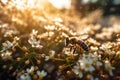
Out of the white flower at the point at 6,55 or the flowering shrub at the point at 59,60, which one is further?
the white flower at the point at 6,55

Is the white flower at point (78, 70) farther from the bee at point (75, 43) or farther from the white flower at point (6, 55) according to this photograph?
the white flower at point (6, 55)

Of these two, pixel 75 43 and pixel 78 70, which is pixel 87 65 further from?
pixel 75 43

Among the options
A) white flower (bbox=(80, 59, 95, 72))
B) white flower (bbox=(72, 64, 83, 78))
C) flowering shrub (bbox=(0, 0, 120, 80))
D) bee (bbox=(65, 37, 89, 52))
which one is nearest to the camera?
white flower (bbox=(80, 59, 95, 72))

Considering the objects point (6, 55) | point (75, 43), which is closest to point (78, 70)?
point (75, 43)

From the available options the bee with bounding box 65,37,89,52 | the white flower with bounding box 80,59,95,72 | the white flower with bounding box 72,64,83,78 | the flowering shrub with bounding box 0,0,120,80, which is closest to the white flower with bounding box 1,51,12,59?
the flowering shrub with bounding box 0,0,120,80

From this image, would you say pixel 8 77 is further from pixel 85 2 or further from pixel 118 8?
pixel 118 8

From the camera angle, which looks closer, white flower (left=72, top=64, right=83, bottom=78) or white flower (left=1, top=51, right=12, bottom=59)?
white flower (left=72, top=64, right=83, bottom=78)

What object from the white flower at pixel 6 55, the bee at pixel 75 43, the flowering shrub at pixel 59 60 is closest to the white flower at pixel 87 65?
the flowering shrub at pixel 59 60

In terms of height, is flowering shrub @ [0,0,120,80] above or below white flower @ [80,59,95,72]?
above

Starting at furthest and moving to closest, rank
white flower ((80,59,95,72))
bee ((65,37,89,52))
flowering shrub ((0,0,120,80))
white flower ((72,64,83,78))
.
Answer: bee ((65,37,89,52))
flowering shrub ((0,0,120,80))
white flower ((72,64,83,78))
white flower ((80,59,95,72))

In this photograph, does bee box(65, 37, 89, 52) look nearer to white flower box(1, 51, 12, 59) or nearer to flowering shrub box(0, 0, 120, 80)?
flowering shrub box(0, 0, 120, 80)

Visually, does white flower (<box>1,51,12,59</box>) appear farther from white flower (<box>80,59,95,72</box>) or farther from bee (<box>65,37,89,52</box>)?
white flower (<box>80,59,95,72</box>)

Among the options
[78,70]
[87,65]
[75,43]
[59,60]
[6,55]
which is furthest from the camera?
[59,60]

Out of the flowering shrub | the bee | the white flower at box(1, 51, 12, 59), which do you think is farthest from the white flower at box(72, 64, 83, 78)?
the white flower at box(1, 51, 12, 59)
